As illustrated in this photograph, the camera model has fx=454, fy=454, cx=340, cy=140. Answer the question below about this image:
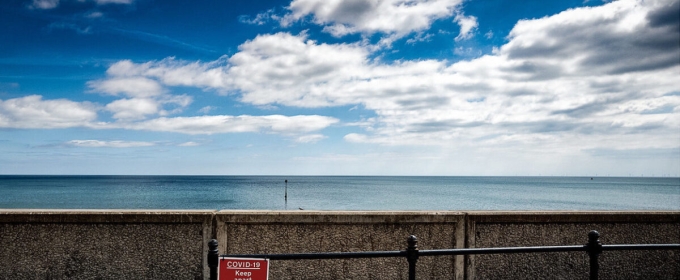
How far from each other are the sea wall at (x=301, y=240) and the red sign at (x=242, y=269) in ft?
4.52

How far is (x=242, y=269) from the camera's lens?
11.7ft

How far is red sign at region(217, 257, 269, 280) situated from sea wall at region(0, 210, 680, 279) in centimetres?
138

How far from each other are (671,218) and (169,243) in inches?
234

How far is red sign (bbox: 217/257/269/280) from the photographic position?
11.6 ft

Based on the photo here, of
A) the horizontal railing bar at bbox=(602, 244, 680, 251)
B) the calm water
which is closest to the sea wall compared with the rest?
the horizontal railing bar at bbox=(602, 244, 680, 251)

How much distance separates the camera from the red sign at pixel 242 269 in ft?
11.6

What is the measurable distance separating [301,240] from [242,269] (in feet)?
4.89

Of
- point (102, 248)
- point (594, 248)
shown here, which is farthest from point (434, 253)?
point (102, 248)

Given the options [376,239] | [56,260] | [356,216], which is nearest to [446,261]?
[376,239]

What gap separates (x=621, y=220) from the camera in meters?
5.45

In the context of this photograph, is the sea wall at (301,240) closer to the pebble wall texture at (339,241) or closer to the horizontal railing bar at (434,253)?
the pebble wall texture at (339,241)

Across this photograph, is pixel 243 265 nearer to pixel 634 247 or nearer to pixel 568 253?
pixel 634 247

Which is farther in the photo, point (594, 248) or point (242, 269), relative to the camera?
point (594, 248)

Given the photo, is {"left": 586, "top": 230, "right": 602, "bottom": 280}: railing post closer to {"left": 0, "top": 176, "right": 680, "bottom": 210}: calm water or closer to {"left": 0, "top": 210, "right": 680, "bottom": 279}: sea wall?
{"left": 0, "top": 210, "right": 680, "bottom": 279}: sea wall
